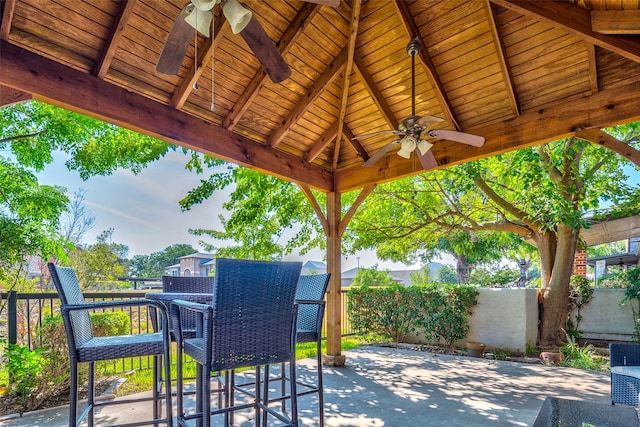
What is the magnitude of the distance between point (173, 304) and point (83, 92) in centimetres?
192

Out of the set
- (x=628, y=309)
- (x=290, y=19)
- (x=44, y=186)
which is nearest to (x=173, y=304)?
(x=290, y=19)

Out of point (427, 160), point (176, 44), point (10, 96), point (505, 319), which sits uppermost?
point (176, 44)

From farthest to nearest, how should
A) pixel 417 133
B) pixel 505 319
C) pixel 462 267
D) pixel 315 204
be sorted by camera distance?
pixel 462 267, pixel 505 319, pixel 315 204, pixel 417 133

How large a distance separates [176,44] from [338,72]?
6.69ft

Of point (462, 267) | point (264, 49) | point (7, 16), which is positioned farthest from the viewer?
point (462, 267)

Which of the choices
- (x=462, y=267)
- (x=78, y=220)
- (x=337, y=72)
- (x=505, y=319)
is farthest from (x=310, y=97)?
(x=462, y=267)

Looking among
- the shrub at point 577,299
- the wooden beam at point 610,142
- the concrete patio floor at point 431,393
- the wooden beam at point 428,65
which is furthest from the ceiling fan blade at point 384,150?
the shrub at point 577,299

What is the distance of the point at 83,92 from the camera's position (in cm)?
293

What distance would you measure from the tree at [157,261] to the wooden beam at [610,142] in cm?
1301

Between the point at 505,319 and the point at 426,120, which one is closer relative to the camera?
the point at 426,120

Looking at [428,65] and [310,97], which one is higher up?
[428,65]

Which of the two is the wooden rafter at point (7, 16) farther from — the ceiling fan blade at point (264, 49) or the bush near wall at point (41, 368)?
the bush near wall at point (41, 368)

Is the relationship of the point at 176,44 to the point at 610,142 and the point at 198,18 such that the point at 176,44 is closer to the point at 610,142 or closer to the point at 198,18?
the point at 198,18

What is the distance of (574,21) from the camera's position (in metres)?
2.78
